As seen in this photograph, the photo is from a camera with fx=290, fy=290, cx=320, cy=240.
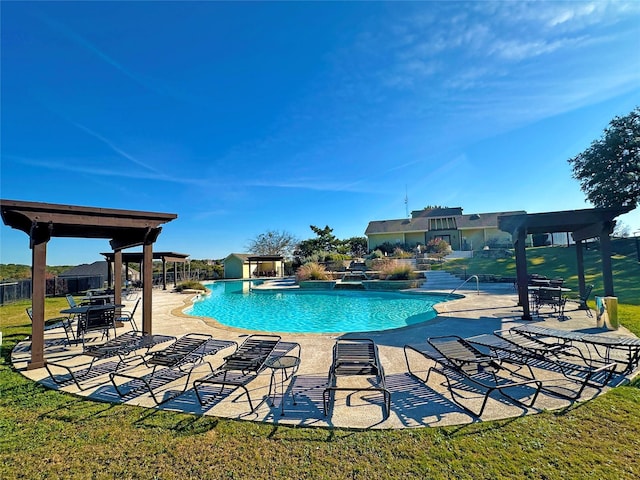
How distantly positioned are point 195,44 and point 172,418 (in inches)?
452

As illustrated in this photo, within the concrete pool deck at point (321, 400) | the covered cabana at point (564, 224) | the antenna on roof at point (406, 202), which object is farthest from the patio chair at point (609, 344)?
the antenna on roof at point (406, 202)

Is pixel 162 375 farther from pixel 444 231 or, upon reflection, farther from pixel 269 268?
pixel 444 231

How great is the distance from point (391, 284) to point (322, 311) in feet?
22.6

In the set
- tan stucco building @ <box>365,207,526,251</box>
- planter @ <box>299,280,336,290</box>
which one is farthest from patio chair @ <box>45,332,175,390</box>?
tan stucco building @ <box>365,207,526,251</box>

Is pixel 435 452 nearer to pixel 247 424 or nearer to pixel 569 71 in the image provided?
pixel 247 424

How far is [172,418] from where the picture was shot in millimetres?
3223

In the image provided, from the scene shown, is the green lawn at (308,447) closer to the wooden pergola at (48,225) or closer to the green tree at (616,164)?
the wooden pergola at (48,225)

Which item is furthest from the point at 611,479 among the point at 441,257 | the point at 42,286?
the point at 441,257

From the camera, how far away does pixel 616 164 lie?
75.8 feet

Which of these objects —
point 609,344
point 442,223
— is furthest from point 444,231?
point 609,344

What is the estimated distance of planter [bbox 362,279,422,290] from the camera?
17.8 m

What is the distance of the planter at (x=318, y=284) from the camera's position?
20.1 metres

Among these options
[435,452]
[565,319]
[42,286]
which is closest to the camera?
[435,452]

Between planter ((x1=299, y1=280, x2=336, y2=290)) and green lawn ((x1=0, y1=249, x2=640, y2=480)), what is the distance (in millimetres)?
16876
